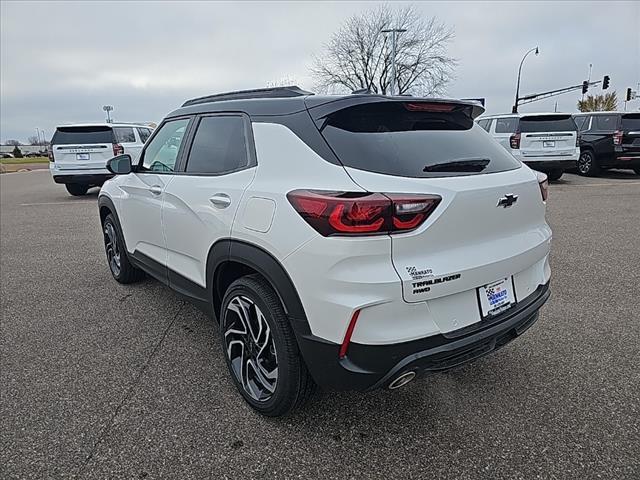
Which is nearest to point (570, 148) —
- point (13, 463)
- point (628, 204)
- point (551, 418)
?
point (628, 204)

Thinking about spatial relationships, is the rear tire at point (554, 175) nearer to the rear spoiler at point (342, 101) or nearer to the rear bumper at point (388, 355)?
the rear spoiler at point (342, 101)

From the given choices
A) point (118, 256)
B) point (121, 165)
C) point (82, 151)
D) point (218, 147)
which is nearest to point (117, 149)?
point (82, 151)

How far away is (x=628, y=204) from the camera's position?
28.2 ft

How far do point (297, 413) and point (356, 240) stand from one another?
1.14 m

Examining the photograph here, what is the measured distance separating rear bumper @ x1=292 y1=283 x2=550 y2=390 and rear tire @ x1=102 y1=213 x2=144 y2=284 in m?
2.83

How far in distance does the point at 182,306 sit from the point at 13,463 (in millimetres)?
1924

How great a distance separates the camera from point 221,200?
2.54 metres

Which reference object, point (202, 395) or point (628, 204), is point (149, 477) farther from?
point (628, 204)

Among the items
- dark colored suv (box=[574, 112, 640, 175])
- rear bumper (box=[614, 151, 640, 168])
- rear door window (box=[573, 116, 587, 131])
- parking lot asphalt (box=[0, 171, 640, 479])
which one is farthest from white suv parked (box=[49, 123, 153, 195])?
rear bumper (box=[614, 151, 640, 168])

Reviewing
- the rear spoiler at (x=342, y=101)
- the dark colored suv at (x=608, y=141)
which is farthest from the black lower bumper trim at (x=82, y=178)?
the dark colored suv at (x=608, y=141)

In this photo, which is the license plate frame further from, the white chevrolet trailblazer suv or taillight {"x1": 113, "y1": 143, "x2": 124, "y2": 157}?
taillight {"x1": 113, "y1": 143, "x2": 124, "y2": 157}

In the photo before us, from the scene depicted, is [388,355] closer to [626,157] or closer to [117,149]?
[117,149]

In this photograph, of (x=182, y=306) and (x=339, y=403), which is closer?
(x=339, y=403)

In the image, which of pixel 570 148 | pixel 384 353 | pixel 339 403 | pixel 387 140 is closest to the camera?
pixel 384 353
